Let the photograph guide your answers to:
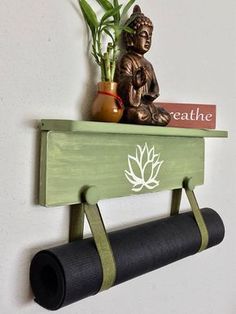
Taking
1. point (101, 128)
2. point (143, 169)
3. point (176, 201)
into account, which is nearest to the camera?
point (101, 128)

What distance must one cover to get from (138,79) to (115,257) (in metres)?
0.25

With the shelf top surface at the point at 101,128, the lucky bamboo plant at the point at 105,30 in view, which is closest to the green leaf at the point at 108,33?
the lucky bamboo plant at the point at 105,30

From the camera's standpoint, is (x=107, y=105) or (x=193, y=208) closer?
(x=107, y=105)

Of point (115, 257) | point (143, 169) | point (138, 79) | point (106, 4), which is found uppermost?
point (106, 4)

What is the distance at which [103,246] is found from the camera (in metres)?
0.46

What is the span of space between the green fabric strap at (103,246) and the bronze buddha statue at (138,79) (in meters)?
0.15

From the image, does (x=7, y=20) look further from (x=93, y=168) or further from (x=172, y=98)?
(x=172, y=98)

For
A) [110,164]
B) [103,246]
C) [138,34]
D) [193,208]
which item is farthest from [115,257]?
[138,34]

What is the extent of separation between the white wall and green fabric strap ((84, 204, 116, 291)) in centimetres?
4

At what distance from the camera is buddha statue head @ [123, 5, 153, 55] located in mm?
532

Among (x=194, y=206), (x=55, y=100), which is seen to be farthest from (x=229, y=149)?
(x=55, y=100)

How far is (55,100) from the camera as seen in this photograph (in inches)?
18.5

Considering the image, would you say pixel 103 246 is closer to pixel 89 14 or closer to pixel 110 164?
pixel 110 164

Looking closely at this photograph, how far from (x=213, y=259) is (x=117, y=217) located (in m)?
0.34
